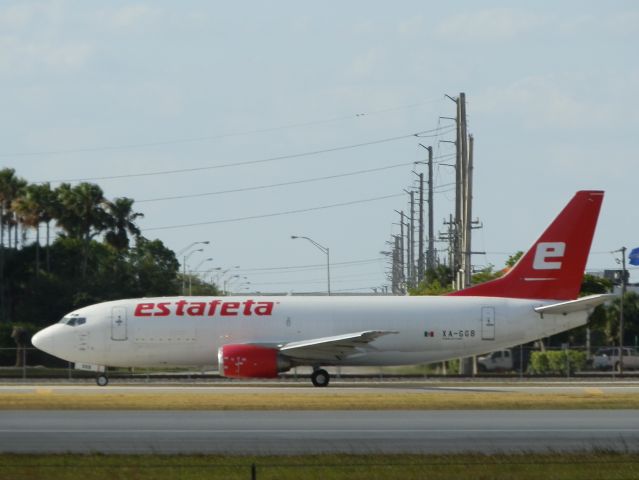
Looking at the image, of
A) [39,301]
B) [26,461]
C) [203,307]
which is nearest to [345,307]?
[203,307]

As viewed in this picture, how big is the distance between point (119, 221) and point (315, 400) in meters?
55.0

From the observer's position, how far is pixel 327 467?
2014 centimetres

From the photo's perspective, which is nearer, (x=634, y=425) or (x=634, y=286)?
(x=634, y=425)

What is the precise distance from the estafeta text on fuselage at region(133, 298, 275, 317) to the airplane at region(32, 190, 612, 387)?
35 millimetres

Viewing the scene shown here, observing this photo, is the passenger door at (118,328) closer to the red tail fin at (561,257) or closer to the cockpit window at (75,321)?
the cockpit window at (75,321)

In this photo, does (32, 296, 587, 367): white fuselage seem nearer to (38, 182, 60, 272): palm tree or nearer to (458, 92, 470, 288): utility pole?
(458, 92, 470, 288): utility pole

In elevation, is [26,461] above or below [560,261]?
below

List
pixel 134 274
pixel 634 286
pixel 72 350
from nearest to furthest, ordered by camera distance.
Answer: pixel 72 350, pixel 134 274, pixel 634 286

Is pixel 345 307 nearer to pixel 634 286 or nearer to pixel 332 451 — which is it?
pixel 332 451

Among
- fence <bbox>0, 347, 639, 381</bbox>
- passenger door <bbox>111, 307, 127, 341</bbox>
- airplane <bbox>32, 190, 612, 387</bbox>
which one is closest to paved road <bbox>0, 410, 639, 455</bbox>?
airplane <bbox>32, 190, 612, 387</bbox>

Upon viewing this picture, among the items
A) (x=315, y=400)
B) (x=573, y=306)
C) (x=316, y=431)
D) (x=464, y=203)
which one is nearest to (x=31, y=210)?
(x=464, y=203)

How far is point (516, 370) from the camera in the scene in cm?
6588

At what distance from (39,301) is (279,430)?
56435 millimetres

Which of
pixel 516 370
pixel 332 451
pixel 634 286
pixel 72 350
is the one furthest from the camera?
pixel 634 286
